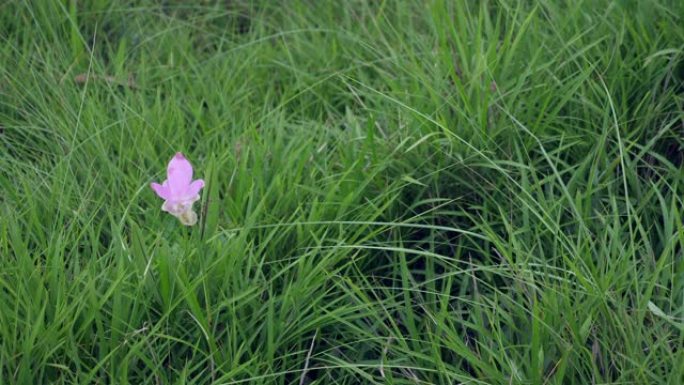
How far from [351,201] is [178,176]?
1.47 ft

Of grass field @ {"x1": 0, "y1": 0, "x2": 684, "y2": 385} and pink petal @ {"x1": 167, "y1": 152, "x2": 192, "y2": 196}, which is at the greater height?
pink petal @ {"x1": 167, "y1": 152, "x2": 192, "y2": 196}

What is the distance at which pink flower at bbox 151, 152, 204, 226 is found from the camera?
1575 millimetres

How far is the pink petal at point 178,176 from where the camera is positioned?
1576mm

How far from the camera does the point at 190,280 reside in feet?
5.57

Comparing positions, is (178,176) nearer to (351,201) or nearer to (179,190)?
(179,190)

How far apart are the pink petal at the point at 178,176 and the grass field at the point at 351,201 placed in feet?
0.15

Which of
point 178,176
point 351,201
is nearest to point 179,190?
point 178,176

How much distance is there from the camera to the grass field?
1595 mm

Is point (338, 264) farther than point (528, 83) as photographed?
No

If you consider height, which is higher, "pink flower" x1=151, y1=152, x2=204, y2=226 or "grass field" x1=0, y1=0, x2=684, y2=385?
"pink flower" x1=151, y1=152, x2=204, y2=226

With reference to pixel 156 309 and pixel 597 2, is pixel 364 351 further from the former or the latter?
pixel 597 2

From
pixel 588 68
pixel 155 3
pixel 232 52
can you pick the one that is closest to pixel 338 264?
pixel 588 68

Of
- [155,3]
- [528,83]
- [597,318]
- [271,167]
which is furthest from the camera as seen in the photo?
[155,3]

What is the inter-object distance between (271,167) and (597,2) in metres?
0.94
